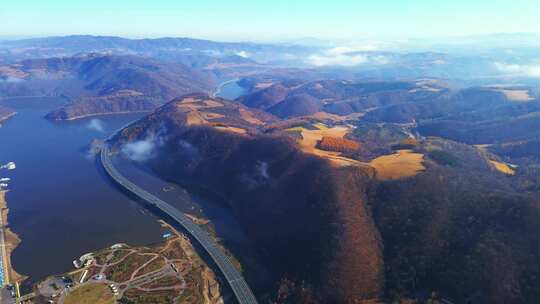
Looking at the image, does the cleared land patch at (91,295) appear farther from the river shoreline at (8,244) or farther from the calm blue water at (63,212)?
the river shoreline at (8,244)

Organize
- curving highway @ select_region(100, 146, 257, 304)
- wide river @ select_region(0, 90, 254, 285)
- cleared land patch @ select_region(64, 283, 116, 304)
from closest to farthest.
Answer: cleared land patch @ select_region(64, 283, 116, 304)
curving highway @ select_region(100, 146, 257, 304)
wide river @ select_region(0, 90, 254, 285)

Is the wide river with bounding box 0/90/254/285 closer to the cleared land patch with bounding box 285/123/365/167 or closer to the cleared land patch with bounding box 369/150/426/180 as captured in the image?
the cleared land patch with bounding box 285/123/365/167

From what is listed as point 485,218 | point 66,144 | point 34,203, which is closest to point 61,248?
point 34,203

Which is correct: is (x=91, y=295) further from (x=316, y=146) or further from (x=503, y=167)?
(x=503, y=167)

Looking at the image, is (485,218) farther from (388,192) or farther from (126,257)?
(126,257)

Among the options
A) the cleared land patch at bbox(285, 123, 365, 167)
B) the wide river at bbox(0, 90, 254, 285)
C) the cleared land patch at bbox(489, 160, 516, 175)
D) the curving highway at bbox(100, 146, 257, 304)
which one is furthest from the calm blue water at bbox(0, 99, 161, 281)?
the cleared land patch at bbox(489, 160, 516, 175)

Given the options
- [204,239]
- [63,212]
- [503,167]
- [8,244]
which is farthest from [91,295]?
[503,167]
